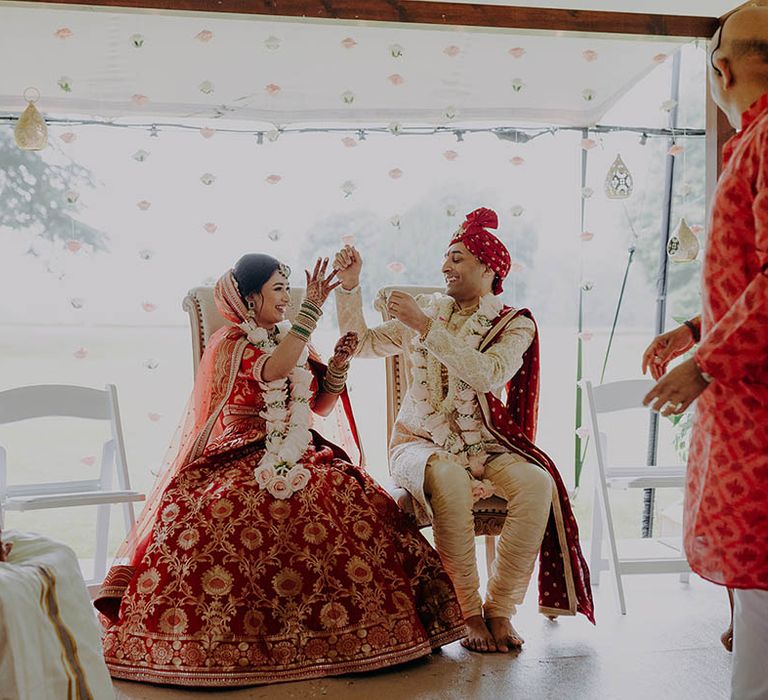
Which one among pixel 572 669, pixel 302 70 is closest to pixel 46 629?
pixel 572 669

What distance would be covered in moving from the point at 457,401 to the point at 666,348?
142 centimetres

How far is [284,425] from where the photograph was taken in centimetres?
317

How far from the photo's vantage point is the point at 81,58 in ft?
13.1

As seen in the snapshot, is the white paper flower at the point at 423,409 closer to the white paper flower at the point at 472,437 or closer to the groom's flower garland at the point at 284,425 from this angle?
the white paper flower at the point at 472,437

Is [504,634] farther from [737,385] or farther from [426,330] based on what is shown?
[737,385]

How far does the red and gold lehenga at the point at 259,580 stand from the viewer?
2.76 m

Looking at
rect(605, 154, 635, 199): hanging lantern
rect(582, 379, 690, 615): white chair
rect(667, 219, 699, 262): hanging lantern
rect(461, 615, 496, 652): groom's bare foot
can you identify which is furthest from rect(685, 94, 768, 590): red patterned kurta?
rect(605, 154, 635, 199): hanging lantern

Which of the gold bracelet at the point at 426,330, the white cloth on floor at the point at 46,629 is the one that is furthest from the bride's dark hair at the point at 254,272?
the white cloth on floor at the point at 46,629

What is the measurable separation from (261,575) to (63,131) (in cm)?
255

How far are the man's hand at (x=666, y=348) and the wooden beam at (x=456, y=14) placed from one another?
1974 mm

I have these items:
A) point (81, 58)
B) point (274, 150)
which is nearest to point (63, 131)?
point (81, 58)

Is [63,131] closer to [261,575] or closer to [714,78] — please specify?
[261,575]

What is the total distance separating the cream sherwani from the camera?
316cm

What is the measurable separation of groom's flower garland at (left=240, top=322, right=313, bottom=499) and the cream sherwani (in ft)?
1.12
